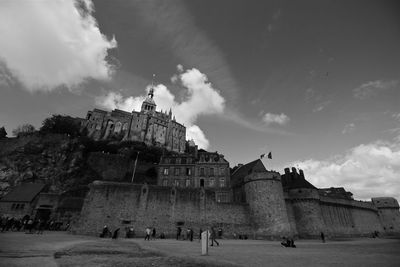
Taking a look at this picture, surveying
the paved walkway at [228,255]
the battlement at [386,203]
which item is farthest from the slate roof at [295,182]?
the battlement at [386,203]

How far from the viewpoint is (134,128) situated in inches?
3187

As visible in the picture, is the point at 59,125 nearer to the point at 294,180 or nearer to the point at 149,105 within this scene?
the point at 149,105

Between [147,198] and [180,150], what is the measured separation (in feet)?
203

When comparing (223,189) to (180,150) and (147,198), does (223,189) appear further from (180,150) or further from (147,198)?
(180,150)

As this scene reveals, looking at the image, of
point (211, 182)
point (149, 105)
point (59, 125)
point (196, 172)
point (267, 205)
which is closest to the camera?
point (267, 205)

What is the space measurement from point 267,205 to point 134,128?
214 feet

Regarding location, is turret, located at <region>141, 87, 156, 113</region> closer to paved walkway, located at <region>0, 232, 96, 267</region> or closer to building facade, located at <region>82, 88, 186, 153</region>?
building facade, located at <region>82, 88, 186, 153</region>

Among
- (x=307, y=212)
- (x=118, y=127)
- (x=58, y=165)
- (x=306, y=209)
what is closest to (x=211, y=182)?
(x=306, y=209)

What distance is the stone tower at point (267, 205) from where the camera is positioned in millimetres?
25922

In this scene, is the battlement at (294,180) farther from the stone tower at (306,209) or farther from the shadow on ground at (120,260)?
the shadow on ground at (120,260)

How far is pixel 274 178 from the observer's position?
93.8 feet

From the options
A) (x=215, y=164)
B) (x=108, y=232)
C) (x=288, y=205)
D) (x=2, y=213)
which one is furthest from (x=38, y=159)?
(x=288, y=205)

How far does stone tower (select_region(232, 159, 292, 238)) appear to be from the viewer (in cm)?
2592

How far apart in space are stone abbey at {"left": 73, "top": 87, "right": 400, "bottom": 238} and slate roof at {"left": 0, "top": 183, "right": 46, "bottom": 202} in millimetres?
15062
